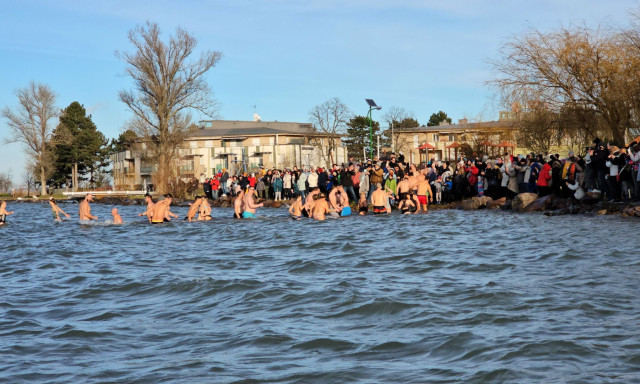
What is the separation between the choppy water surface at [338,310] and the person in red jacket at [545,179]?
14.5 ft

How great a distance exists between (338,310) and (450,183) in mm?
17942

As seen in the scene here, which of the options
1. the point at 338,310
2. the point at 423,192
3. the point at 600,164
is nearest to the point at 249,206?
the point at 423,192

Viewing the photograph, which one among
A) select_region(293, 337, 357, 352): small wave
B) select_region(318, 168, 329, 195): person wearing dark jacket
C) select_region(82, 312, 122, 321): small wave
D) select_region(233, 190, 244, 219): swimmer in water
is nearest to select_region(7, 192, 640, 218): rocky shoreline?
select_region(318, 168, 329, 195): person wearing dark jacket

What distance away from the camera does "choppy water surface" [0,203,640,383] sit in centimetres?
661

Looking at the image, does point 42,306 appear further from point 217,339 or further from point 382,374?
point 382,374

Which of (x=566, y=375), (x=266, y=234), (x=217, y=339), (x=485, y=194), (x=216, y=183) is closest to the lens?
(x=566, y=375)

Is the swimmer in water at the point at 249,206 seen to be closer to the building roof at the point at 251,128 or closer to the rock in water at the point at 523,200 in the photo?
the rock in water at the point at 523,200

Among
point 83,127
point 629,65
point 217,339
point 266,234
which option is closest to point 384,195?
point 266,234

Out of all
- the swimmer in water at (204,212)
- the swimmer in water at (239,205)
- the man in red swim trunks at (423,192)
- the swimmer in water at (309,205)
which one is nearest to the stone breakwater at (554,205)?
the man in red swim trunks at (423,192)

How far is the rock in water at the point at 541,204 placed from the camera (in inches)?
849

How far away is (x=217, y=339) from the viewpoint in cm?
787

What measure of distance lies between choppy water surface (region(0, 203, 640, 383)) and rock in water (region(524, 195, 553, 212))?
150 inches

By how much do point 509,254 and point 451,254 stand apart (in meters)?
1.18

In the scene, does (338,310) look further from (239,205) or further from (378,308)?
(239,205)
